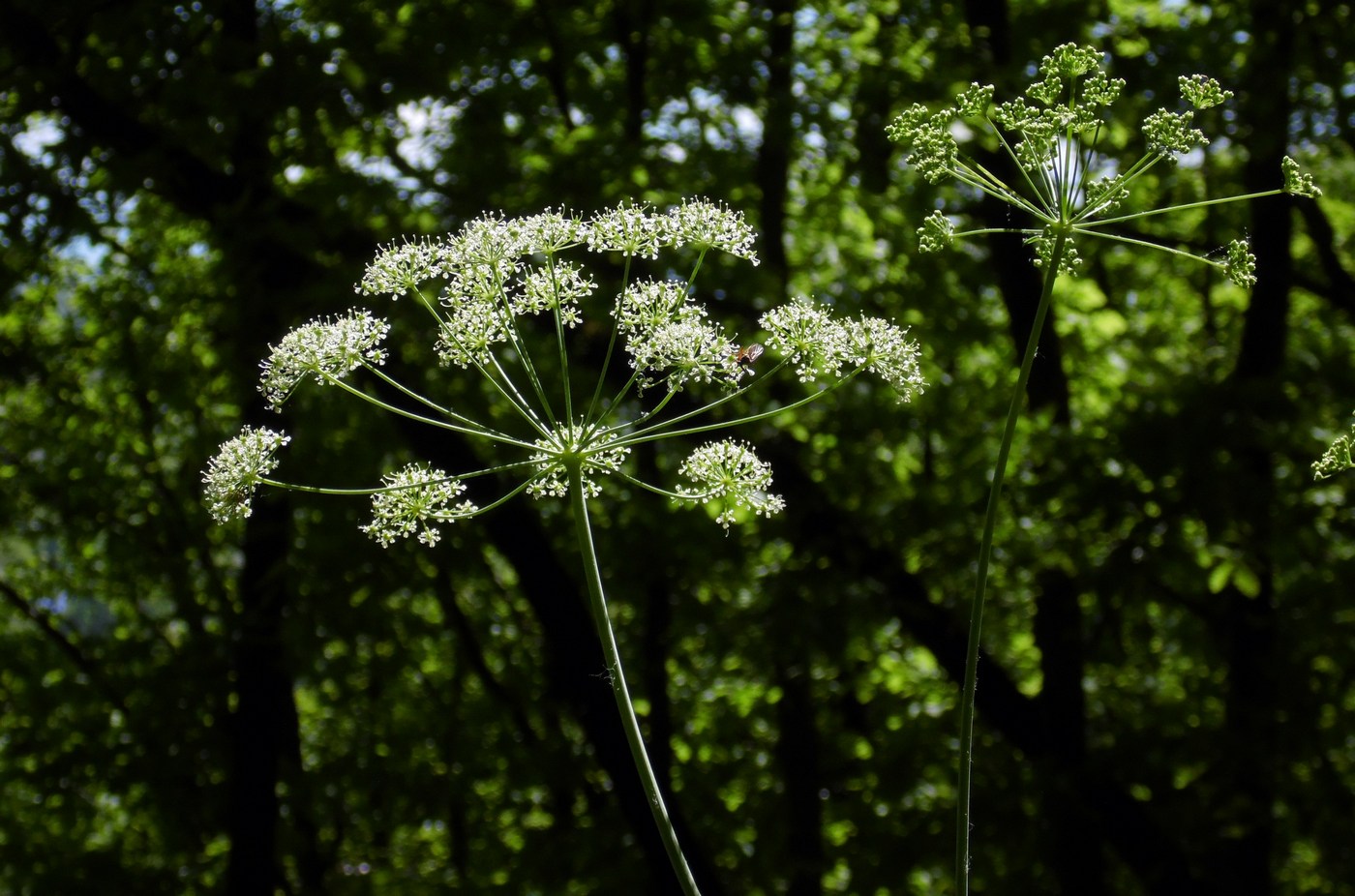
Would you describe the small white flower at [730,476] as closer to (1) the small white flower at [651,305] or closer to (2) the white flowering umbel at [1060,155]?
(1) the small white flower at [651,305]

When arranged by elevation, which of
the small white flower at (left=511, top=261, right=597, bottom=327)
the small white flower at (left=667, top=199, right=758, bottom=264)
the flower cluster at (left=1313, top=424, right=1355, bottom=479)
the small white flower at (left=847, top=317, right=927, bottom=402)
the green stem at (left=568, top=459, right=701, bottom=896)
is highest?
the small white flower at (left=667, top=199, right=758, bottom=264)

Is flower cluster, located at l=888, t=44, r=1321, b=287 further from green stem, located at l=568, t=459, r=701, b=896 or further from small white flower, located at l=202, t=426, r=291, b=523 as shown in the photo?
small white flower, located at l=202, t=426, r=291, b=523

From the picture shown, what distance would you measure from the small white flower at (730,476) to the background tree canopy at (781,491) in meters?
5.19

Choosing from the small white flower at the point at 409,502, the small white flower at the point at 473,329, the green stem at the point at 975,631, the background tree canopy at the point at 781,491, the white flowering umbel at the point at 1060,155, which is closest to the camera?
the green stem at the point at 975,631

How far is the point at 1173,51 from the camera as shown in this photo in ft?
27.2

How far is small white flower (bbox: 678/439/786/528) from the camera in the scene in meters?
2.53

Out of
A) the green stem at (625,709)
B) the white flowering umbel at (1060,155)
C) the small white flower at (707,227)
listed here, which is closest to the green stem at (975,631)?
the white flowering umbel at (1060,155)

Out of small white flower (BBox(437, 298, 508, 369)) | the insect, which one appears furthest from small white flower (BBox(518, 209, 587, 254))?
the insect

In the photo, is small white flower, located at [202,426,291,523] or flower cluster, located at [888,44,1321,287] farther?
small white flower, located at [202,426,291,523]

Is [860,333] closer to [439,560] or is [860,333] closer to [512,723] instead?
[439,560]

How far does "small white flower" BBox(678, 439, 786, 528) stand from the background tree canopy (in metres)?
5.19

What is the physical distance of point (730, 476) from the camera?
2.64 metres

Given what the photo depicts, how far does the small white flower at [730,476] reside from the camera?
2531mm

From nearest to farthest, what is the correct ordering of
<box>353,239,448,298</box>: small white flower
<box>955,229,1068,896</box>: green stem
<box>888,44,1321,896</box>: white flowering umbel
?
<box>955,229,1068,896</box>: green stem < <box>888,44,1321,896</box>: white flowering umbel < <box>353,239,448,298</box>: small white flower
